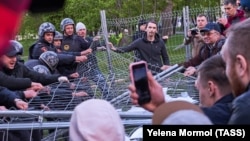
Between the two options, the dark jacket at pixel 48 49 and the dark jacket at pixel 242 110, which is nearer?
the dark jacket at pixel 242 110

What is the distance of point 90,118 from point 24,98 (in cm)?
416

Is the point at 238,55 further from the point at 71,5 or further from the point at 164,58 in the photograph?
the point at 71,5

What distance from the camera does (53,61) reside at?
29.1ft

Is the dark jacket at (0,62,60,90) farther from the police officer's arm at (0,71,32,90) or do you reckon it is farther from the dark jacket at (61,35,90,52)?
the dark jacket at (61,35,90,52)

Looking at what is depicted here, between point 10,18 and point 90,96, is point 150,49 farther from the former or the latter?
point 10,18

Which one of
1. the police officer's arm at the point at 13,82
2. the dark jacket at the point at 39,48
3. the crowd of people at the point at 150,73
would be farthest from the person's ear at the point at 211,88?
the dark jacket at the point at 39,48

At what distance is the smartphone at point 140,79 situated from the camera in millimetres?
2574

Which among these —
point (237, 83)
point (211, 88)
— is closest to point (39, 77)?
point (211, 88)

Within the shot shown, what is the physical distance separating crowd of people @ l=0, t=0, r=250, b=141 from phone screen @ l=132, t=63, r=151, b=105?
0.02 metres

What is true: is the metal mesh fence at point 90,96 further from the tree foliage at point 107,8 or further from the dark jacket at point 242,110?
the tree foliage at point 107,8

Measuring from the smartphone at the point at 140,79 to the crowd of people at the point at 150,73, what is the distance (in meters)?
0.02

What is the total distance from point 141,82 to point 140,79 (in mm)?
16

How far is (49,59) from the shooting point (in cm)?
876

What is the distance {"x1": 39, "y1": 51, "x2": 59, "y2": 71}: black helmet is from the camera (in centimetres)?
873
